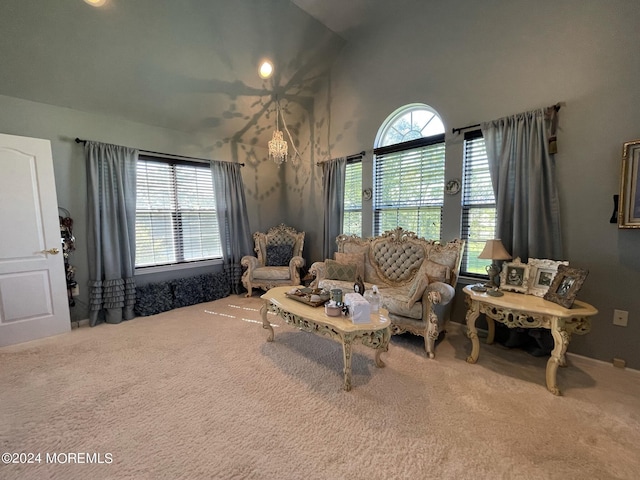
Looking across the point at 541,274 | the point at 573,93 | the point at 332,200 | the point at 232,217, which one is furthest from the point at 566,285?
the point at 232,217

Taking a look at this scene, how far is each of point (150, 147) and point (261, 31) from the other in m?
2.23

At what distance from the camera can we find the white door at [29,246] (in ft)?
9.14

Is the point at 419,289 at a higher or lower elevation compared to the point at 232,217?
lower

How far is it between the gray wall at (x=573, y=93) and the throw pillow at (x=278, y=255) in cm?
265

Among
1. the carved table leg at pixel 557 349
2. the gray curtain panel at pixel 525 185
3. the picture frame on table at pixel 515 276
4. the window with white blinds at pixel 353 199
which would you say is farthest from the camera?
the window with white blinds at pixel 353 199

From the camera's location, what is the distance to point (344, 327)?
2.03 metres

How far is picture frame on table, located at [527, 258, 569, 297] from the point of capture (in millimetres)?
2279

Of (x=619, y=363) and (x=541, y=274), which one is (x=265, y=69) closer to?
(x=541, y=274)

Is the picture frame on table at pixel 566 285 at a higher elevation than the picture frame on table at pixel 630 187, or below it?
below

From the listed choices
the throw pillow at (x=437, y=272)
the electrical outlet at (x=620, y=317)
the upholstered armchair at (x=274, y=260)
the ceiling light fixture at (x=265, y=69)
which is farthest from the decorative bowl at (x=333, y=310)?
the ceiling light fixture at (x=265, y=69)

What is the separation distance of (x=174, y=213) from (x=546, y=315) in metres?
4.76

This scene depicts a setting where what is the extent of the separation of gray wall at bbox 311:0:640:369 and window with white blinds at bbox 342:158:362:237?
1384 millimetres

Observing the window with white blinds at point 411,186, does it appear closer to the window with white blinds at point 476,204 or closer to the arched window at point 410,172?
the arched window at point 410,172

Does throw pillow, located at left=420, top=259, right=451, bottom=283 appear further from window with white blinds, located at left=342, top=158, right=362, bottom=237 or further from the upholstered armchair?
the upholstered armchair
